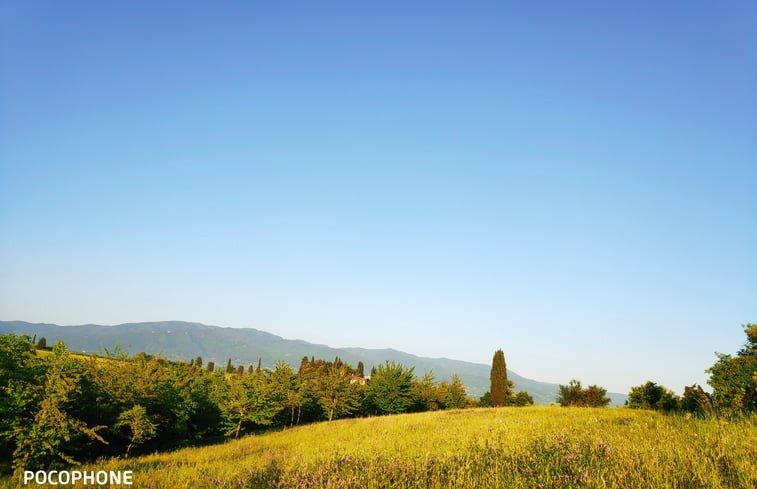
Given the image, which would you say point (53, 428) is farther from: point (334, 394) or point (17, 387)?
point (334, 394)

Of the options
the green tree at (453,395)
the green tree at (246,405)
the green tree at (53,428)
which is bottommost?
the green tree at (453,395)

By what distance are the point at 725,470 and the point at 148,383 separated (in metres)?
28.8

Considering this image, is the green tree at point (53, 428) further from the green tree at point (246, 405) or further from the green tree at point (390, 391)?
the green tree at point (390, 391)

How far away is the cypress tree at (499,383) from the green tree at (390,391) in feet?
81.0

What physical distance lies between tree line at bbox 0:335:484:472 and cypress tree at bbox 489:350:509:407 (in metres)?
26.1

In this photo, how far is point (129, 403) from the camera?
23344mm

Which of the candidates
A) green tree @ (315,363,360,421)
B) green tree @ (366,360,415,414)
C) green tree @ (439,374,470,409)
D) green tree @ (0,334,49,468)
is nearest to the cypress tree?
green tree @ (439,374,470,409)

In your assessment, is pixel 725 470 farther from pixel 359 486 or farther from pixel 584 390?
pixel 584 390

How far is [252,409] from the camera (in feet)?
106

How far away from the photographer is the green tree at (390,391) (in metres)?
46.1

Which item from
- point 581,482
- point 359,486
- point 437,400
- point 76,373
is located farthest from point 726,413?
point 437,400

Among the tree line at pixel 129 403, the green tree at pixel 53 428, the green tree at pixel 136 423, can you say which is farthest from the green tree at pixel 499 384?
the green tree at pixel 53 428

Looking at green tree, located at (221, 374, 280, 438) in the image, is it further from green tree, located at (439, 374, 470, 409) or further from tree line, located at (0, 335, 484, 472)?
green tree, located at (439, 374, 470, 409)

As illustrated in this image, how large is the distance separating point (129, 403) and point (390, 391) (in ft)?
100
